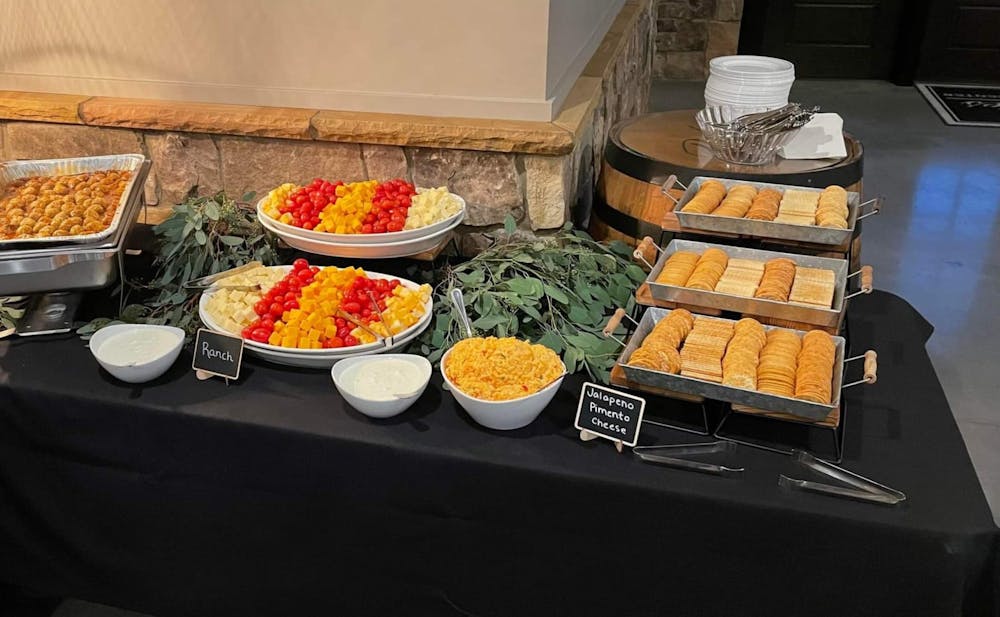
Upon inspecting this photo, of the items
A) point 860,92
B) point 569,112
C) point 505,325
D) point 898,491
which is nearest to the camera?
point 898,491

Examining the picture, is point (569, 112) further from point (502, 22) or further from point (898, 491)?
point (898, 491)

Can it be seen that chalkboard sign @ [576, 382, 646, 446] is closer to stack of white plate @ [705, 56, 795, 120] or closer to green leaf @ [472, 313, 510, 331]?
green leaf @ [472, 313, 510, 331]

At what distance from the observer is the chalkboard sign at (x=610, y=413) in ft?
4.17

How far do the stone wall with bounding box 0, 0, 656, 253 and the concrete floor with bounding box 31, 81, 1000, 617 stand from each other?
1.11 meters

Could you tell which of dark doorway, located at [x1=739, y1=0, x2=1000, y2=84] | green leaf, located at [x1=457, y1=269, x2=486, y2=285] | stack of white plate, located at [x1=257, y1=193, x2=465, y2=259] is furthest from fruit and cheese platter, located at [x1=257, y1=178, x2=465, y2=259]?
dark doorway, located at [x1=739, y1=0, x2=1000, y2=84]

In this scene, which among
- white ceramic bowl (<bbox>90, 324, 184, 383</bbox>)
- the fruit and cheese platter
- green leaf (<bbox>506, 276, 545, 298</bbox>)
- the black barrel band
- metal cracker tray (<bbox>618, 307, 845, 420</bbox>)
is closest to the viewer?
metal cracker tray (<bbox>618, 307, 845, 420</bbox>)

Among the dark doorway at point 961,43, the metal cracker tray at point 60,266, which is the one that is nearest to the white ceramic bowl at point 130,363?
the metal cracker tray at point 60,266

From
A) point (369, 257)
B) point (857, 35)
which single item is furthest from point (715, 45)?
point (369, 257)

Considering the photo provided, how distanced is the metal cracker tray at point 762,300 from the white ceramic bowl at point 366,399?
0.43 m

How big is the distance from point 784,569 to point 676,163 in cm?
89

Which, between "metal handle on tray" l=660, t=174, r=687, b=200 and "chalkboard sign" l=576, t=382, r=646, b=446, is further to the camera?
"metal handle on tray" l=660, t=174, r=687, b=200

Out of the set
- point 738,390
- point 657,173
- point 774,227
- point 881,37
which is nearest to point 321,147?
point 657,173

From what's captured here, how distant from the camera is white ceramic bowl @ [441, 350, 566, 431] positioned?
1307 mm

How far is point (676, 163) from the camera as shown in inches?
70.1
